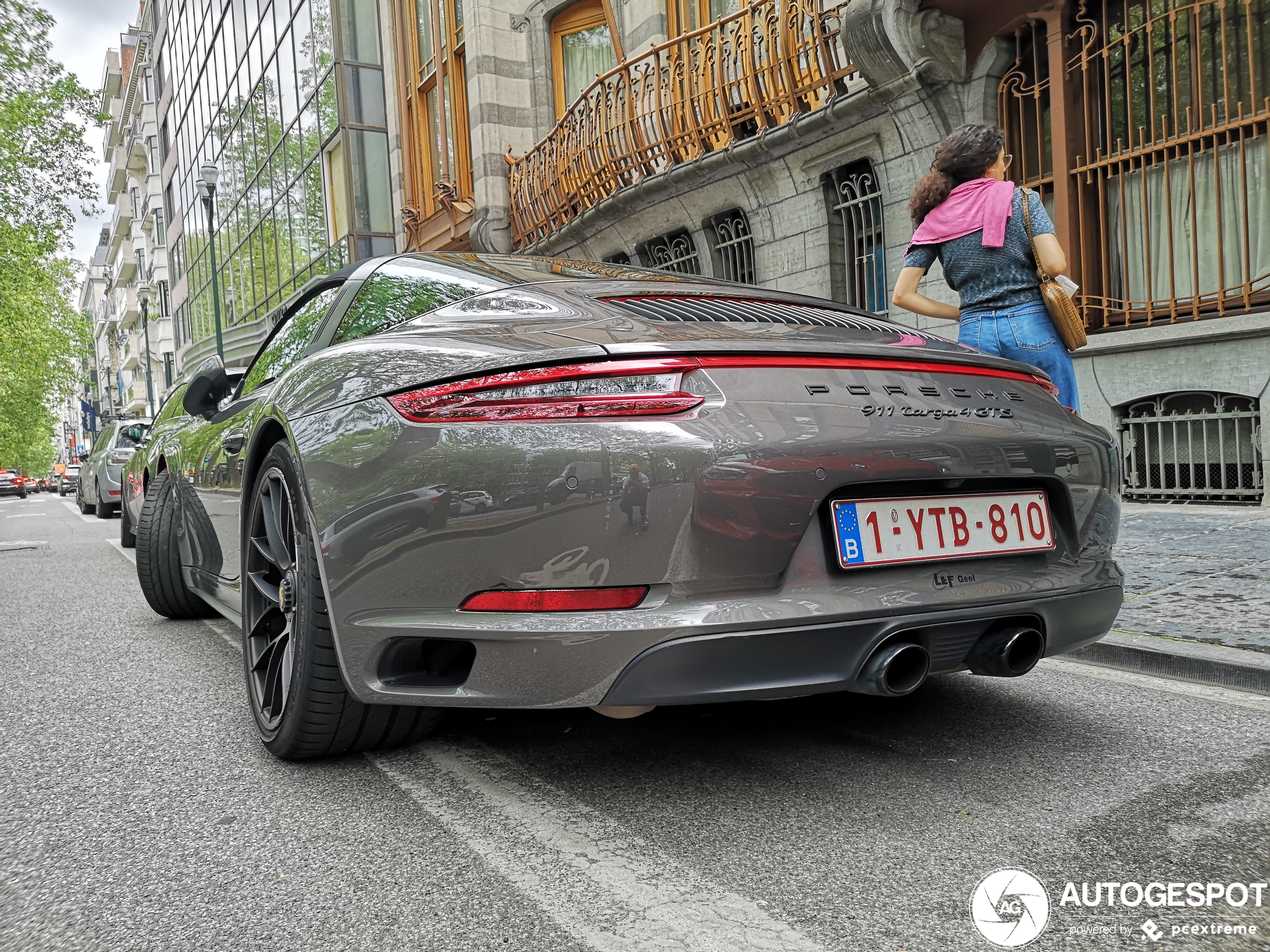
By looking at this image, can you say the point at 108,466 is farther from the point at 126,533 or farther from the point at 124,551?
the point at 124,551

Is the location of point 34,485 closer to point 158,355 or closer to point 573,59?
point 158,355

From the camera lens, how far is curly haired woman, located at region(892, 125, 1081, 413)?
3.81m

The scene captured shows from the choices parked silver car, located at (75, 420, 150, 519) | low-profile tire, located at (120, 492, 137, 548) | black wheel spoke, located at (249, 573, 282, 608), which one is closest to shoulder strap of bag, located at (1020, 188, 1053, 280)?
black wheel spoke, located at (249, 573, 282, 608)

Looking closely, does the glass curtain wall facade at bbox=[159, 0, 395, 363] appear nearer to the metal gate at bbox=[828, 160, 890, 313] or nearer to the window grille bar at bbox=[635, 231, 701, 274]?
the window grille bar at bbox=[635, 231, 701, 274]

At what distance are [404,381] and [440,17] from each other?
1705 cm

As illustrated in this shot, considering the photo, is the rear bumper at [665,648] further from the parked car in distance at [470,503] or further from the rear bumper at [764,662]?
the parked car in distance at [470,503]

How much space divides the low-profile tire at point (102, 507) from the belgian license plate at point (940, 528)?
17216 mm

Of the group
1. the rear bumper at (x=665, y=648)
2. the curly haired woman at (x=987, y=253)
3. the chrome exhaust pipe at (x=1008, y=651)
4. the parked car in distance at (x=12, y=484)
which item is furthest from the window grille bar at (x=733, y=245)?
the parked car in distance at (x=12, y=484)

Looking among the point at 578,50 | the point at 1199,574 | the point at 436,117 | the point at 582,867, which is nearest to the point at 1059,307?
the point at 1199,574

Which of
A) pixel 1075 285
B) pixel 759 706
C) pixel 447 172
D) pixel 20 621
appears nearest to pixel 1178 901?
pixel 759 706

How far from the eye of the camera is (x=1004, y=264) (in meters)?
3.86

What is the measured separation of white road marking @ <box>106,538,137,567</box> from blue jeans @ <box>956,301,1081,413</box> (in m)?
6.64

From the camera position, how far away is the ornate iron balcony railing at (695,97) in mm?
9344

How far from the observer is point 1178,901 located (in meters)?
1.71
